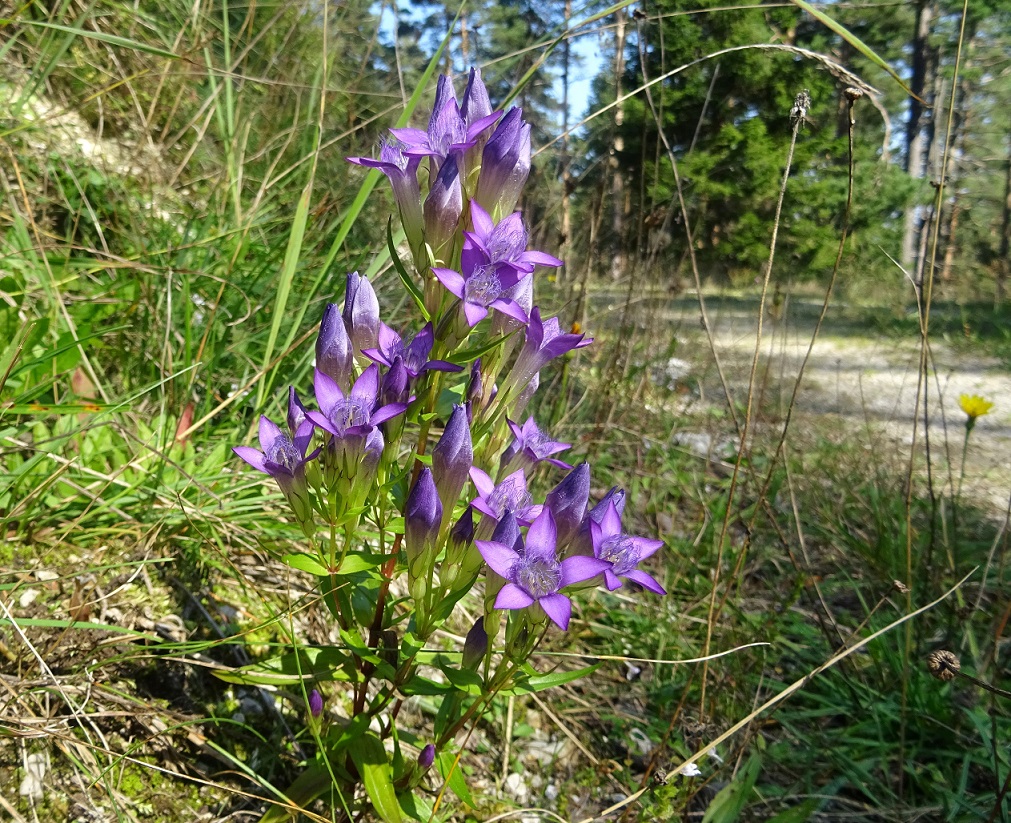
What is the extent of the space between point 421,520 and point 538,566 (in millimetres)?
228

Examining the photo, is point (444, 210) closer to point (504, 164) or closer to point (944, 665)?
point (504, 164)

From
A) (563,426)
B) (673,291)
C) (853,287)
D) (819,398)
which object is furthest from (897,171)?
(563,426)

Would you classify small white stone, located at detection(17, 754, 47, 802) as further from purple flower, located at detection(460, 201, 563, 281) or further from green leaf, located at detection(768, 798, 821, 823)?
green leaf, located at detection(768, 798, 821, 823)

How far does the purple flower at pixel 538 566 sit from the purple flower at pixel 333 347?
1.47 feet

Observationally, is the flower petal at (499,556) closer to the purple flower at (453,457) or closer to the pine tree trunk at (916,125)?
the purple flower at (453,457)

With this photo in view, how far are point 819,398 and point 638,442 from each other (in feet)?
11.6

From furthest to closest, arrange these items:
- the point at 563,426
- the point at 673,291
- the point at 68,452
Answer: the point at 673,291 < the point at 563,426 < the point at 68,452

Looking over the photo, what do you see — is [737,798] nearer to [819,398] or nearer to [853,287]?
[819,398]

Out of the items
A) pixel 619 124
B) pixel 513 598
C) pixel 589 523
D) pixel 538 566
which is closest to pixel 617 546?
pixel 589 523

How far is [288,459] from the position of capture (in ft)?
4.20

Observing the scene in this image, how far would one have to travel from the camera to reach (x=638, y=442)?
141 inches

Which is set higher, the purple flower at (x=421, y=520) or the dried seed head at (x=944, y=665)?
the purple flower at (x=421, y=520)

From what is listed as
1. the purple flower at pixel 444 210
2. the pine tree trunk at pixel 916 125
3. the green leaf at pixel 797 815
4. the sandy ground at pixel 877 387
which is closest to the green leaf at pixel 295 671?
the purple flower at pixel 444 210

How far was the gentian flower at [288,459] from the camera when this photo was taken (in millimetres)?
1257
